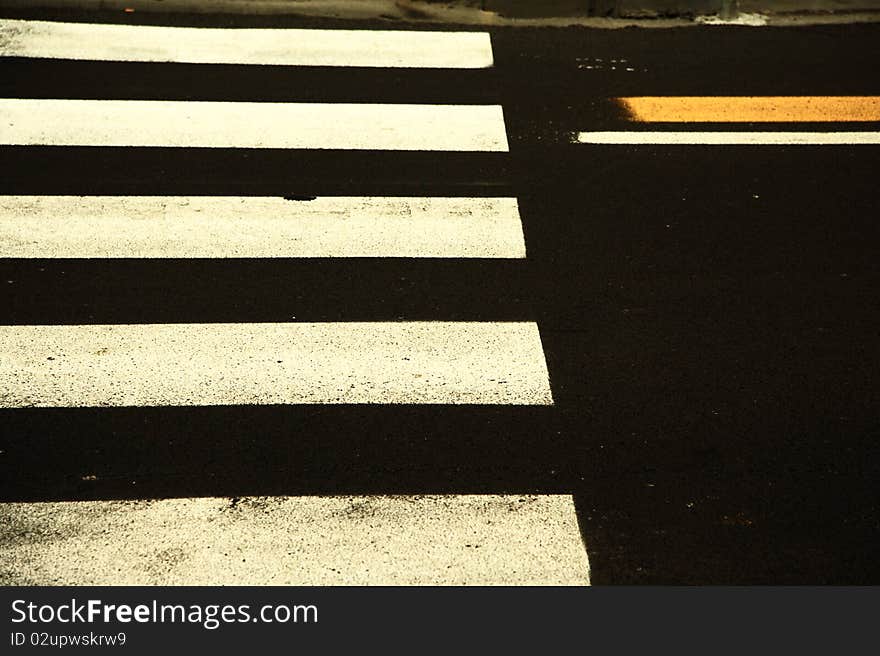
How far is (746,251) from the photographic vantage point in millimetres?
5930

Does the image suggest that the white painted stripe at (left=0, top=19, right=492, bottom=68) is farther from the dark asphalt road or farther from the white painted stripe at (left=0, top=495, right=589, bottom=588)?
the white painted stripe at (left=0, top=495, right=589, bottom=588)

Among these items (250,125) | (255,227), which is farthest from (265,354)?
(250,125)

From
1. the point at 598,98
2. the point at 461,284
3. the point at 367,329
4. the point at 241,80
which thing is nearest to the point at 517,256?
the point at 461,284

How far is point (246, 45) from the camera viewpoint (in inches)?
320

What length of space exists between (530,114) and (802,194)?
1749 millimetres

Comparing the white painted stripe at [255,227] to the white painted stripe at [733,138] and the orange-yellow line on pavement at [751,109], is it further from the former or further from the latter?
the orange-yellow line on pavement at [751,109]

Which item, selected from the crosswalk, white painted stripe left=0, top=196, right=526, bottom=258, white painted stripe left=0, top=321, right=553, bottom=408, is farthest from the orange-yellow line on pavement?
white painted stripe left=0, top=321, right=553, bottom=408

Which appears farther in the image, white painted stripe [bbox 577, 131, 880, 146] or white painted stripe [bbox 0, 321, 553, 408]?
white painted stripe [bbox 577, 131, 880, 146]

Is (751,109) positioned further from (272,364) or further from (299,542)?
(299,542)

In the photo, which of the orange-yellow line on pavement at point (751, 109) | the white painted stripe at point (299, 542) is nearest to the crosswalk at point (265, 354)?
the white painted stripe at point (299, 542)

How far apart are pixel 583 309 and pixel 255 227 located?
174 cm

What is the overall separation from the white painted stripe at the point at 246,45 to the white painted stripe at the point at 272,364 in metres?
3.21

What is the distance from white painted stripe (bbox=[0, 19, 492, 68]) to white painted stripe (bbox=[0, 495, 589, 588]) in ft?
14.3

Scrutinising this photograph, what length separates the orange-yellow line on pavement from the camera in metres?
7.32
